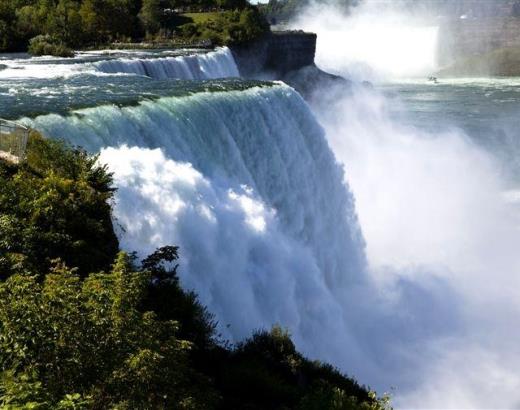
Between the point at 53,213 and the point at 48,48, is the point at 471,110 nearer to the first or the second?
the point at 48,48

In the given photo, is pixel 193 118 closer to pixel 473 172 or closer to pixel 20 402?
pixel 20 402

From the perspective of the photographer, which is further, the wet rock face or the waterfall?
the wet rock face

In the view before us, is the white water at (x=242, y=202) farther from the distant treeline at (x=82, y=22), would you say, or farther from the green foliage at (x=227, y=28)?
the green foliage at (x=227, y=28)

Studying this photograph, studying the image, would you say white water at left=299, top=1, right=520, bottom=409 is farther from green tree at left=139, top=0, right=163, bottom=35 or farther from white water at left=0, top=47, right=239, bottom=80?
green tree at left=139, top=0, right=163, bottom=35

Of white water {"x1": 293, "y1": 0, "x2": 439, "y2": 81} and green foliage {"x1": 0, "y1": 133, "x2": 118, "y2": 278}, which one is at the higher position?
white water {"x1": 293, "y1": 0, "x2": 439, "y2": 81}

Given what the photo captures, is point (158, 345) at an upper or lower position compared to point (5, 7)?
lower

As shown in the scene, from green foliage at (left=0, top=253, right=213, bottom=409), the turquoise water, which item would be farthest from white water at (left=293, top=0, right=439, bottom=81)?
green foliage at (left=0, top=253, right=213, bottom=409)

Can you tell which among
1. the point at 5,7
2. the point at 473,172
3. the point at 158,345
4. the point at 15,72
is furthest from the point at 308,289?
the point at 5,7
